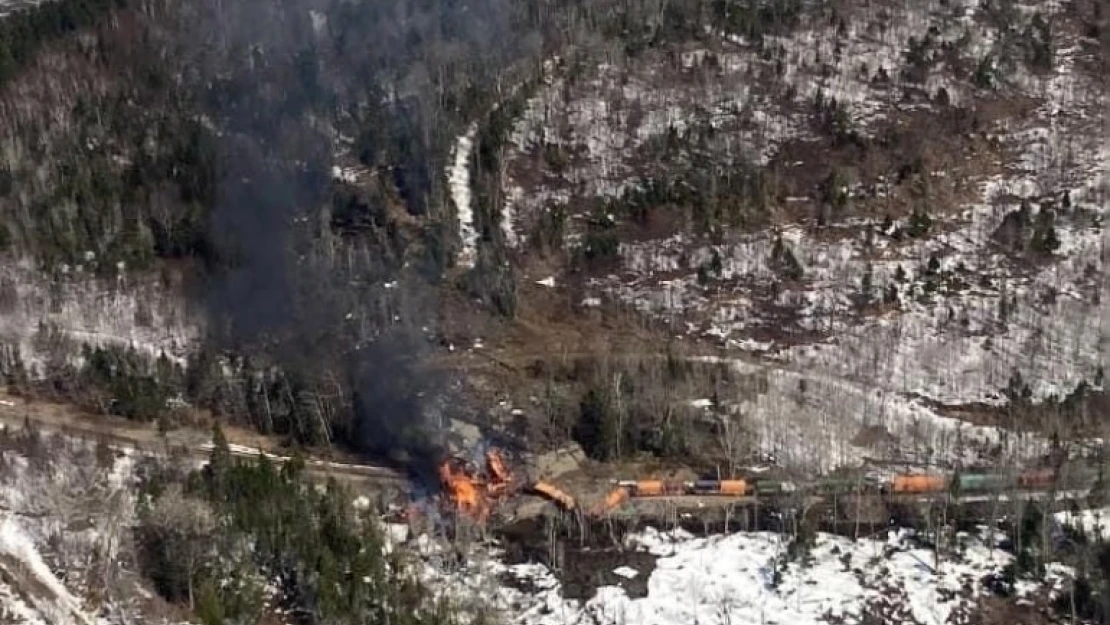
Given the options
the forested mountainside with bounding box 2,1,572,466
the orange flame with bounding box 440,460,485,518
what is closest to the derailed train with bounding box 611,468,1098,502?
the orange flame with bounding box 440,460,485,518

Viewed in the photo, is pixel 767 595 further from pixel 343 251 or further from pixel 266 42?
pixel 266 42

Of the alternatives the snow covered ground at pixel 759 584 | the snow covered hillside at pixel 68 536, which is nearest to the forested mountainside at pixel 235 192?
the snow covered hillside at pixel 68 536

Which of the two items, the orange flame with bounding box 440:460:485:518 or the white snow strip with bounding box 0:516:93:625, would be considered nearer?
the white snow strip with bounding box 0:516:93:625

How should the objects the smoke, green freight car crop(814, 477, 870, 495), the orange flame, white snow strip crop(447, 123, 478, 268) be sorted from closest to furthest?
the orange flame
green freight car crop(814, 477, 870, 495)
the smoke
white snow strip crop(447, 123, 478, 268)

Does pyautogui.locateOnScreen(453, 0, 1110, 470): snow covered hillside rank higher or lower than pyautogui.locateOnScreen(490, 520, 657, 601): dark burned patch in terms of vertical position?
higher

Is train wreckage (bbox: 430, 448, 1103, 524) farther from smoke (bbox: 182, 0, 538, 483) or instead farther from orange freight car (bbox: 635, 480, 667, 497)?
smoke (bbox: 182, 0, 538, 483)

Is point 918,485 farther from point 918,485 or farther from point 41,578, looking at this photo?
point 41,578

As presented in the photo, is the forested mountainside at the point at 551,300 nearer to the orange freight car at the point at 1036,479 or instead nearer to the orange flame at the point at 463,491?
the orange freight car at the point at 1036,479

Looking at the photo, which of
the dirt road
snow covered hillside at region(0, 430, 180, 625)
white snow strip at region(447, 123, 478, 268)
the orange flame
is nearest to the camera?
snow covered hillside at region(0, 430, 180, 625)
